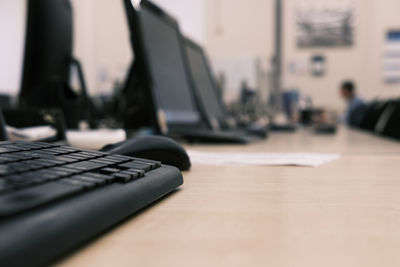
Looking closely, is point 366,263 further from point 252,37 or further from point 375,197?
point 252,37

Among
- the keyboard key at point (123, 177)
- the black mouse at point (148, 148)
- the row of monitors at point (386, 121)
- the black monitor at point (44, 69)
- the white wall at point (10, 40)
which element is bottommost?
the row of monitors at point (386, 121)

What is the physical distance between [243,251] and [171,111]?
959 mm

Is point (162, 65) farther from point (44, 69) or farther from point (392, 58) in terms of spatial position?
point (392, 58)

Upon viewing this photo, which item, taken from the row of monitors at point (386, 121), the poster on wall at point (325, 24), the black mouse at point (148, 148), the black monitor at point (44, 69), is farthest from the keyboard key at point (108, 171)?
the poster on wall at point (325, 24)

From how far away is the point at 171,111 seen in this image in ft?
3.95

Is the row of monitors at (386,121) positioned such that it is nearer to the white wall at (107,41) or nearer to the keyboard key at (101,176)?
the keyboard key at (101,176)

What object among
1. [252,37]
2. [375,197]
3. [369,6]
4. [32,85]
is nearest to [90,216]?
[375,197]

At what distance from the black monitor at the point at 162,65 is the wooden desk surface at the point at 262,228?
1.74 feet

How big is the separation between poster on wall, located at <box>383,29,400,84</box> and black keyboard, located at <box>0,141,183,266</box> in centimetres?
542

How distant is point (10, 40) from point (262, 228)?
4.44 m

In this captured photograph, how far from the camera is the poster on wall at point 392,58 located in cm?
516

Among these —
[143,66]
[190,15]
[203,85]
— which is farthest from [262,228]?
[190,15]

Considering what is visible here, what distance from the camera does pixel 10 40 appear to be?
415 cm

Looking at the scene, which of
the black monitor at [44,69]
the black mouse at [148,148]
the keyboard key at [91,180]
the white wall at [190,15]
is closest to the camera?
the keyboard key at [91,180]
